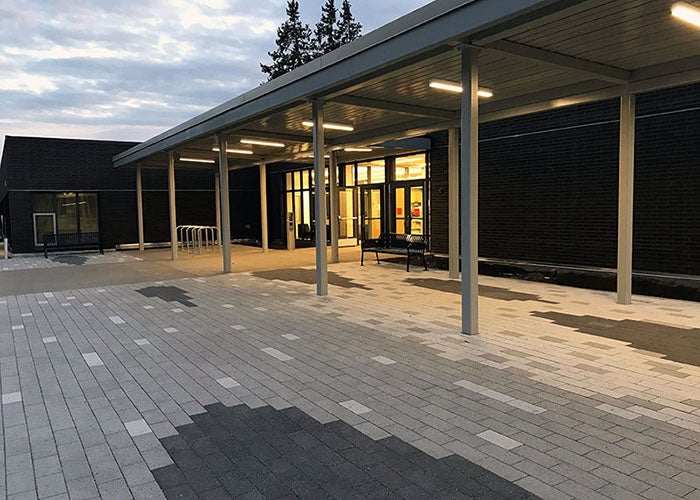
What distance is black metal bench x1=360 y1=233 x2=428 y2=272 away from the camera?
13039 millimetres

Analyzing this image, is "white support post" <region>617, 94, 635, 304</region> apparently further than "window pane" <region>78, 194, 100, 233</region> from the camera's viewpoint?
No

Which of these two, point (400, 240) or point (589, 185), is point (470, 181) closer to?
point (589, 185)

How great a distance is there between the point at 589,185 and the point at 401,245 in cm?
543

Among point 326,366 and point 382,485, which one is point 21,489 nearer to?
point 382,485

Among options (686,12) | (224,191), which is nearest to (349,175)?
(224,191)

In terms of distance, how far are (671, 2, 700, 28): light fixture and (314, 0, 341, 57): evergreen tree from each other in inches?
1688

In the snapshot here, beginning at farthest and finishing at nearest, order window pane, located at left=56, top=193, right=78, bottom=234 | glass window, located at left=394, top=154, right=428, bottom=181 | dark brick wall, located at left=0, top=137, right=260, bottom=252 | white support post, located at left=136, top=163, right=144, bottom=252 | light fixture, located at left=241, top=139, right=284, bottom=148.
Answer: window pane, located at left=56, top=193, right=78, bottom=234 → white support post, located at left=136, top=163, right=144, bottom=252 → dark brick wall, located at left=0, top=137, right=260, bottom=252 → glass window, located at left=394, top=154, right=428, bottom=181 → light fixture, located at left=241, top=139, right=284, bottom=148

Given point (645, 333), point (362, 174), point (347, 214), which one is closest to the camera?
point (645, 333)

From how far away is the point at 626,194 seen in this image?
808cm

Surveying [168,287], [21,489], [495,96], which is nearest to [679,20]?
[495,96]

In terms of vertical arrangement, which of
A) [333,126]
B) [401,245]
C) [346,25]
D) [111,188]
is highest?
[346,25]

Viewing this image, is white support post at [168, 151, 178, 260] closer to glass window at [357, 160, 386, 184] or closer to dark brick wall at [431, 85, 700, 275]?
glass window at [357, 160, 386, 184]

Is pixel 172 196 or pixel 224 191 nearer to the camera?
pixel 224 191

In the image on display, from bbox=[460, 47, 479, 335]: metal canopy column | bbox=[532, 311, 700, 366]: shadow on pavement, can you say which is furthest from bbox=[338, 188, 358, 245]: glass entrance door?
bbox=[460, 47, 479, 335]: metal canopy column
